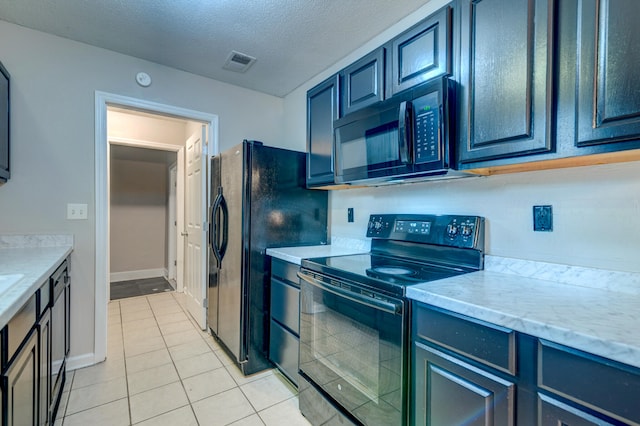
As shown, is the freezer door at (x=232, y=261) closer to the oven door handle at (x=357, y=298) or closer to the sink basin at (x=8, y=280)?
the oven door handle at (x=357, y=298)

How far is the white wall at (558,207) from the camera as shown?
1104mm

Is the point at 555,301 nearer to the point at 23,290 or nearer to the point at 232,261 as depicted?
the point at 23,290

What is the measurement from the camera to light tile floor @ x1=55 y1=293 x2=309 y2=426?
1692mm

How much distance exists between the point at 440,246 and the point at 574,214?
59cm

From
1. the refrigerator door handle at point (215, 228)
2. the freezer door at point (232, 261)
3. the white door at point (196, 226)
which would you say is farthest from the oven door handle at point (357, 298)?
the white door at point (196, 226)

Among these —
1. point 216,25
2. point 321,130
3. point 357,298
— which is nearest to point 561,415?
point 357,298

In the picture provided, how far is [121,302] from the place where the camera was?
371 cm

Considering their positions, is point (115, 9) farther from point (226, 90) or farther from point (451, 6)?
point (451, 6)

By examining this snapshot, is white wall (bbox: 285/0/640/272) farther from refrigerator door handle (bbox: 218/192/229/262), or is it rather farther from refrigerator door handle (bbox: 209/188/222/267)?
refrigerator door handle (bbox: 209/188/222/267)

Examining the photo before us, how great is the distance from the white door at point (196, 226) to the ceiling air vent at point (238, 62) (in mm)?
655

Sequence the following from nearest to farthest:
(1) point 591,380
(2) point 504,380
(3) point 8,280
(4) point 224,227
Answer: (1) point 591,380 → (2) point 504,380 → (3) point 8,280 → (4) point 224,227

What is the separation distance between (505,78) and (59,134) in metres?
2.81

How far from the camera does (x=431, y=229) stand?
1682 mm

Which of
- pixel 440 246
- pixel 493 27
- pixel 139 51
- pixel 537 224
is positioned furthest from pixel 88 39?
pixel 537 224
